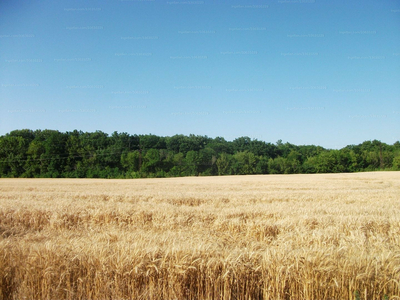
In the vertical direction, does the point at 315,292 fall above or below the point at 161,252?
below

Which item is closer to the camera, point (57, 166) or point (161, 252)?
point (161, 252)

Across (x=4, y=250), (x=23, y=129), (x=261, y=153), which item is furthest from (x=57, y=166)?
(x=4, y=250)

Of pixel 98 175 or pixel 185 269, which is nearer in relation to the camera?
pixel 185 269

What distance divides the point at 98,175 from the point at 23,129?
48.4 meters

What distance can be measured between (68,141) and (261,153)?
6375 centimetres

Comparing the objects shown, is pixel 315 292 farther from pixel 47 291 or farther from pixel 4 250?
pixel 4 250

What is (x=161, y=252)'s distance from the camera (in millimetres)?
3824

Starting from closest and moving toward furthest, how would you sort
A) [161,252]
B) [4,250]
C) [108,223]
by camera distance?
[161,252]
[4,250]
[108,223]

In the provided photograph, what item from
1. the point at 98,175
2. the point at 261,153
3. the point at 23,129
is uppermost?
the point at 23,129

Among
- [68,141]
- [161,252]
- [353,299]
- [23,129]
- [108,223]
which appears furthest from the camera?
[23,129]

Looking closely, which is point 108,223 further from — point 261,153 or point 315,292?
point 261,153

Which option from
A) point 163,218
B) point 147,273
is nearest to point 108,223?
point 163,218

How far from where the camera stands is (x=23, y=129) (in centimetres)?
9081

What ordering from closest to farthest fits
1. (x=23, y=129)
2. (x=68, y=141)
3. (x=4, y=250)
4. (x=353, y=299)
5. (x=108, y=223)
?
1. (x=353, y=299)
2. (x=4, y=250)
3. (x=108, y=223)
4. (x=68, y=141)
5. (x=23, y=129)
